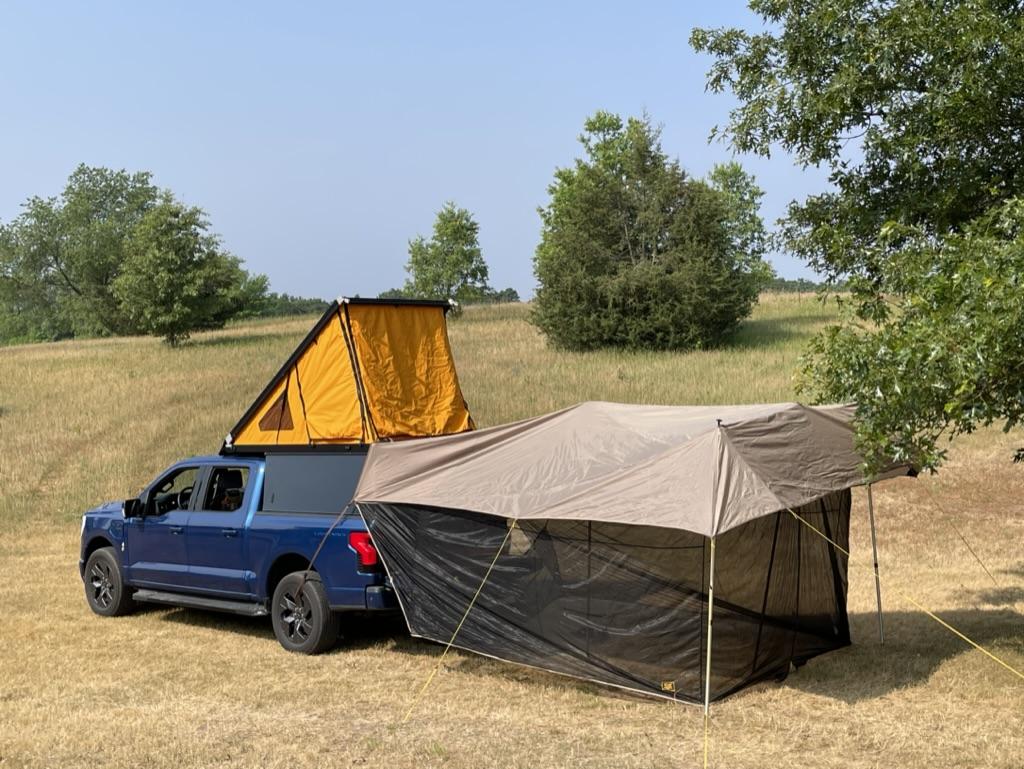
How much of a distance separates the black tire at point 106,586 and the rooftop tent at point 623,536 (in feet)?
13.8

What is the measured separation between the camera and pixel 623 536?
8.63m

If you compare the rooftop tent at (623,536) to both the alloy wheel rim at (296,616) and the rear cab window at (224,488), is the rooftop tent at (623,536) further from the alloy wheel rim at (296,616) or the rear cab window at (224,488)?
the rear cab window at (224,488)

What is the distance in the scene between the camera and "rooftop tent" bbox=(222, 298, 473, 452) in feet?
37.3

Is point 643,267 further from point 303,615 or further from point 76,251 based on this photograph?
point 76,251

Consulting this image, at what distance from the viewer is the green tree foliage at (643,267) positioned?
3844 centimetres

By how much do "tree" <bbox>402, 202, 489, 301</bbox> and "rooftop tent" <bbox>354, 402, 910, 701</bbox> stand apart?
6441 cm

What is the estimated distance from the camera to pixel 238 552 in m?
10.9

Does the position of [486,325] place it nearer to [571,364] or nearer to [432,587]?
[571,364]

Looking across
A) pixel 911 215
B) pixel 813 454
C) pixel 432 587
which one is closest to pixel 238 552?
pixel 432 587

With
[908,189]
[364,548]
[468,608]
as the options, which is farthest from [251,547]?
[908,189]

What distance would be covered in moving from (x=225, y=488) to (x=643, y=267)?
28947 mm

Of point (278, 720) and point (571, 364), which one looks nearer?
point (278, 720)

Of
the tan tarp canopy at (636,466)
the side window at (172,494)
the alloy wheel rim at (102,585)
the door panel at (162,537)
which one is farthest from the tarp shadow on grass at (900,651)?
the alloy wheel rim at (102,585)

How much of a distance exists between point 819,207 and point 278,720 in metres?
7.89
